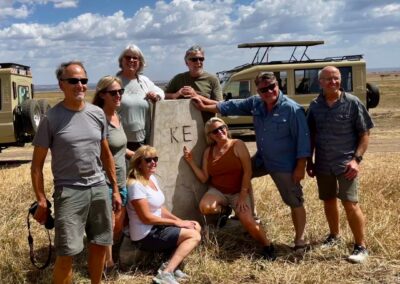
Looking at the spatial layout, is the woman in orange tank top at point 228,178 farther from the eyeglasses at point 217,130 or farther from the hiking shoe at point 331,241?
the hiking shoe at point 331,241

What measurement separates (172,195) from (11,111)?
663 cm

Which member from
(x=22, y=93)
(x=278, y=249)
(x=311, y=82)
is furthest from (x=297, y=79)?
(x=278, y=249)

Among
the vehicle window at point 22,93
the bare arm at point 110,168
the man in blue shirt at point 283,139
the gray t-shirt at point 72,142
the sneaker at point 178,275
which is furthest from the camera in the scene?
the vehicle window at point 22,93

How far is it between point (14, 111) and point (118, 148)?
7416 mm

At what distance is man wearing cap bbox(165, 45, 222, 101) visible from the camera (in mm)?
4762

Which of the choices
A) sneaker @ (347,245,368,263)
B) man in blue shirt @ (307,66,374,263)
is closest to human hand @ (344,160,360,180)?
man in blue shirt @ (307,66,374,263)

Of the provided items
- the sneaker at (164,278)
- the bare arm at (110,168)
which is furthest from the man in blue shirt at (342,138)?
the bare arm at (110,168)

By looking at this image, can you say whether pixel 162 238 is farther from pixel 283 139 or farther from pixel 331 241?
pixel 331 241

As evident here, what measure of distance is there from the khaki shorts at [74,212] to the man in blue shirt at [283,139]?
5.56 feet

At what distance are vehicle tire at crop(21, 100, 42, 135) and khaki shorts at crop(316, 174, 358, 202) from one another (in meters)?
7.32

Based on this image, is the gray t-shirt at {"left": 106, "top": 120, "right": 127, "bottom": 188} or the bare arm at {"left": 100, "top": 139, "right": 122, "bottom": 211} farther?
the gray t-shirt at {"left": 106, "top": 120, "right": 127, "bottom": 188}

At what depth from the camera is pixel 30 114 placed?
412 inches

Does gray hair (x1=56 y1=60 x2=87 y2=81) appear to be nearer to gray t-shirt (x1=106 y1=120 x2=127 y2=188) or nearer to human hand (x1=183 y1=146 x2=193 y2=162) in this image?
gray t-shirt (x1=106 y1=120 x2=127 y2=188)

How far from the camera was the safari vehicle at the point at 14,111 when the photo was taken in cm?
1052
